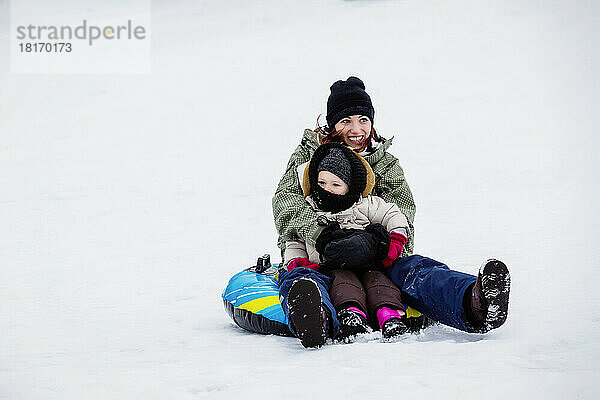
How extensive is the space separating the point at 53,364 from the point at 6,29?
12.2 metres

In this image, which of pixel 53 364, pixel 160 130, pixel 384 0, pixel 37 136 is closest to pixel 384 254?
pixel 53 364

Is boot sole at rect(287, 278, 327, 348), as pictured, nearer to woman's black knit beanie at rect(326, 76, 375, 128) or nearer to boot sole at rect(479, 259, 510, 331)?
boot sole at rect(479, 259, 510, 331)

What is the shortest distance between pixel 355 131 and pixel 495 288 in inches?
43.1

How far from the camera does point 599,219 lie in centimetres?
507

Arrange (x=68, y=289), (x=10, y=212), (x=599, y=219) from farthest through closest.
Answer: (x=10, y=212), (x=599, y=219), (x=68, y=289)

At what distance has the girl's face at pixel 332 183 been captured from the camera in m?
2.88

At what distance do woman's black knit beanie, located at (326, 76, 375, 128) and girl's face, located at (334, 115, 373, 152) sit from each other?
0.07ft

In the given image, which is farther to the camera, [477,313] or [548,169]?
[548,169]

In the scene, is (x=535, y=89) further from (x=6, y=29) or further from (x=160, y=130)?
(x=6, y=29)

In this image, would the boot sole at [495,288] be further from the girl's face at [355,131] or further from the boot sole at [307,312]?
the girl's face at [355,131]

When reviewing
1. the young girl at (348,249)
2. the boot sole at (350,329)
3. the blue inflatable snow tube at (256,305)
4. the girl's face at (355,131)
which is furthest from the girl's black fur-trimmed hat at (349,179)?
the boot sole at (350,329)

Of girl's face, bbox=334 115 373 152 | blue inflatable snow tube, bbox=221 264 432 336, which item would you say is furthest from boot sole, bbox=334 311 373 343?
girl's face, bbox=334 115 373 152

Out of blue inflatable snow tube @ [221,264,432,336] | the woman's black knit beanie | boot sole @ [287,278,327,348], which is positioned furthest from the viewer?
the woman's black knit beanie

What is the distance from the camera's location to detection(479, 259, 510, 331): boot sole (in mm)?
2332
